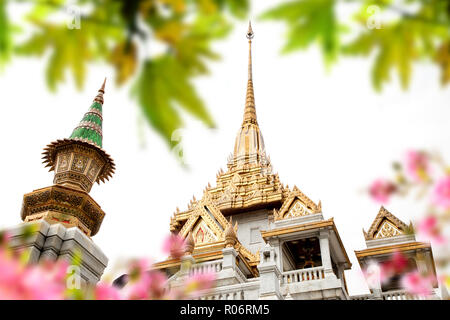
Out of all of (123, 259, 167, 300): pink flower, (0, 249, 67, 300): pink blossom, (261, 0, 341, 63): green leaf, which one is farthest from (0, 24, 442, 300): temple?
(261, 0, 341, 63): green leaf

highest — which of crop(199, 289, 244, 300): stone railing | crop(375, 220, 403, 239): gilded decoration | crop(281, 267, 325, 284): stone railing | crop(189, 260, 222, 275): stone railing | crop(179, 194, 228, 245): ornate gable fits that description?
crop(179, 194, 228, 245): ornate gable

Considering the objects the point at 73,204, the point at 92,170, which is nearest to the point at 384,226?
the point at 92,170

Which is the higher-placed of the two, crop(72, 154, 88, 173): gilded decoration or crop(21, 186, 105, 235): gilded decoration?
crop(72, 154, 88, 173): gilded decoration

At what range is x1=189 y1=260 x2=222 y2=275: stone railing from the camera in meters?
9.88

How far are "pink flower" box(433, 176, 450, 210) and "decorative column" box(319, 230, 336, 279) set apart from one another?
882 cm

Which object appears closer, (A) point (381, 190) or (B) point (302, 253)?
(A) point (381, 190)

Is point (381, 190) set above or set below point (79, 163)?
below

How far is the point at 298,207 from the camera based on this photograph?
12156 mm

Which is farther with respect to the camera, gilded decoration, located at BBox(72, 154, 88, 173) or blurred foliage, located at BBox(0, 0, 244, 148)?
gilded decoration, located at BBox(72, 154, 88, 173)

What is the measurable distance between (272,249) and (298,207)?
452 centimetres

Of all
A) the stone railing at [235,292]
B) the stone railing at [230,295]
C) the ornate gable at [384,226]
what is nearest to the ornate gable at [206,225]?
the ornate gable at [384,226]

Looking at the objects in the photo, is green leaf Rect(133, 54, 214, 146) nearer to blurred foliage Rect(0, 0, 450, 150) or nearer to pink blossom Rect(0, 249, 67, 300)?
blurred foliage Rect(0, 0, 450, 150)

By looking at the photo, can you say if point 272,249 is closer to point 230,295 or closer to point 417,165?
point 230,295
